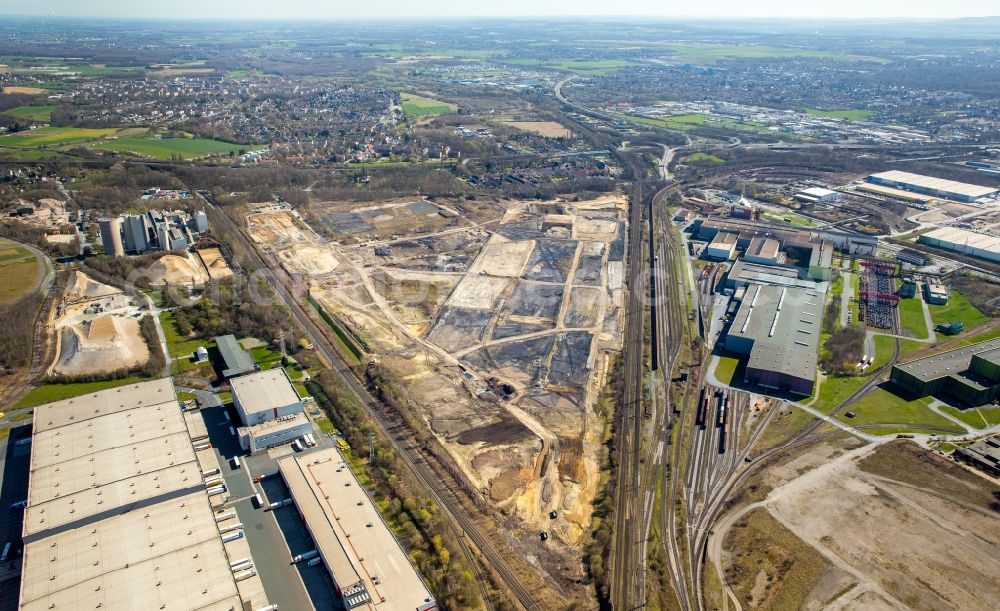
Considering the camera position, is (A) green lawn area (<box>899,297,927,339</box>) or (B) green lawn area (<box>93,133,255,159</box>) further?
(B) green lawn area (<box>93,133,255,159</box>)

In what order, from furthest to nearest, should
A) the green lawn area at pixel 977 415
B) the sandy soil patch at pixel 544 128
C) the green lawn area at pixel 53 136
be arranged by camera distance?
the sandy soil patch at pixel 544 128 → the green lawn area at pixel 53 136 → the green lawn area at pixel 977 415

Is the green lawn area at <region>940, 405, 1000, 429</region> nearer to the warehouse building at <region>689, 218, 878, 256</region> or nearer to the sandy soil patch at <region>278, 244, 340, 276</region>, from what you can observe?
the warehouse building at <region>689, 218, 878, 256</region>

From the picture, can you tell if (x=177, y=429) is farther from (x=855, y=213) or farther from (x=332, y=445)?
(x=855, y=213)

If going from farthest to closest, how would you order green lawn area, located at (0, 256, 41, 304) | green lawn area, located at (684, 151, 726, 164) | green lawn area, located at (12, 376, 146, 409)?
green lawn area, located at (684, 151, 726, 164), green lawn area, located at (0, 256, 41, 304), green lawn area, located at (12, 376, 146, 409)

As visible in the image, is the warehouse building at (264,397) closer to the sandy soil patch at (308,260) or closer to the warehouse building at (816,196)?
the sandy soil patch at (308,260)

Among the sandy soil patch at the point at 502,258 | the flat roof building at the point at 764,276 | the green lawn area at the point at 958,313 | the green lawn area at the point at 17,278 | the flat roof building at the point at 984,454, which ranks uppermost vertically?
the green lawn area at the point at 17,278

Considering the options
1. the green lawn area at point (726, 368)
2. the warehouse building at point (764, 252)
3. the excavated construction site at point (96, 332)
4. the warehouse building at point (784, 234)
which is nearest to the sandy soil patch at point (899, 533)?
the green lawn area at point (726, 368)

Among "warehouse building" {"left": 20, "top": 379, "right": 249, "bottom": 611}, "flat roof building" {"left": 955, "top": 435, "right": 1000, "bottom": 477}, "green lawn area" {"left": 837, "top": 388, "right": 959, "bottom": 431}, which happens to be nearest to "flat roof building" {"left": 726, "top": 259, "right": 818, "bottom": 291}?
"green lawn area" {"left": 837, "top": 388, "right": 959, "bottom": 431}
